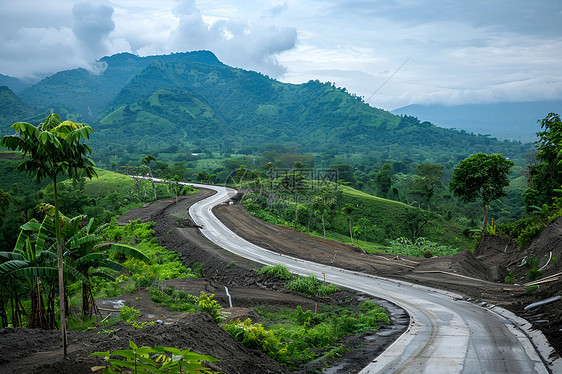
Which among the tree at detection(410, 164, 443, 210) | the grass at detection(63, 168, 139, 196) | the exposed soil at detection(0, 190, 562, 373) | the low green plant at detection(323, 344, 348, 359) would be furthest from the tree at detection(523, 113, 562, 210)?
the grass at detection(63, 168, 139, 196)

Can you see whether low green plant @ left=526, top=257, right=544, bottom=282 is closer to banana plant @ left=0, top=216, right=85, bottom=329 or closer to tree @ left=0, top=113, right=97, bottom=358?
banana plant @ left=0, top=216, right=85, bottom=329

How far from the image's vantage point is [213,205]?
172ft

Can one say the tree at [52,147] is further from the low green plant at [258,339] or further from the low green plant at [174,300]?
the low green plant at [174,300]

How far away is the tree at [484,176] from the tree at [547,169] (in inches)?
103

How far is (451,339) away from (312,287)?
10322 mm

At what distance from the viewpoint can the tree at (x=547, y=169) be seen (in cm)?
3189

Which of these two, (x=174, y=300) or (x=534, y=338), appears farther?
(x=174, y=300)

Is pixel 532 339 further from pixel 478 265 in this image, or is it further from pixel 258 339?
pixel 478 265

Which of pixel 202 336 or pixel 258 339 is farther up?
pixel 202 336

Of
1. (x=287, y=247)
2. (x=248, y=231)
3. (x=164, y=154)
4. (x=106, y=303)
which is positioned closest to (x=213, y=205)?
(x=248, y=231)

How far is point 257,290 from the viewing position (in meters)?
22.2

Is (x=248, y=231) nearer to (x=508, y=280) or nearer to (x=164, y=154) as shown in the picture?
(x=508, y=280)

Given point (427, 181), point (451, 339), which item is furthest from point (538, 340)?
point (427, 181)

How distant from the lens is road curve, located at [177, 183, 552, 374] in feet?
35.0
